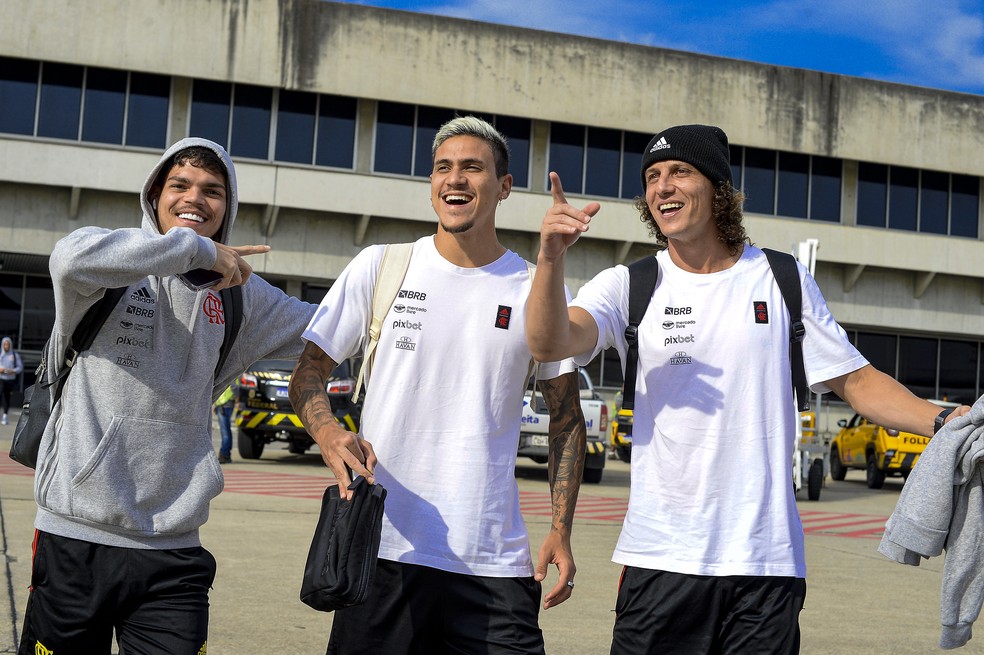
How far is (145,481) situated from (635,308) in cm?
155

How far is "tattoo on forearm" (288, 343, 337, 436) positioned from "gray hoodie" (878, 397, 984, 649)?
173 cm

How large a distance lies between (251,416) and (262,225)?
45.5 feet

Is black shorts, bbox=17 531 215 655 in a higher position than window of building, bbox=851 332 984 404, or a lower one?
lower

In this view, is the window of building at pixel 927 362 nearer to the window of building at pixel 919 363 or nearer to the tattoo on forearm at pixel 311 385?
the window of building at pixel 919 363

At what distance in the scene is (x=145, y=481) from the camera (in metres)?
3.24

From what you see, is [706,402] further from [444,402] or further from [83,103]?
[83,103]

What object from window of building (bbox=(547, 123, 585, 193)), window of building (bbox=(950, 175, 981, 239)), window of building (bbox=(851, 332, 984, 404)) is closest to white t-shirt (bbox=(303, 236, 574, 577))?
window of building (bbox=(547, 123, 585, 193))

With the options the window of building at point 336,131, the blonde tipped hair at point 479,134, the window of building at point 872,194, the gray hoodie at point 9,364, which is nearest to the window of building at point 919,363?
the window of building at point 872,194

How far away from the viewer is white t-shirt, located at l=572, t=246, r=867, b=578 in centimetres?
321

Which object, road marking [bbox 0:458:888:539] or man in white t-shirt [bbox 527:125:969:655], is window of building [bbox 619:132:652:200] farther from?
man in white t-shirt [bbox 527:125:969:655]

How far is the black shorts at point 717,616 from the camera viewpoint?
3164mm

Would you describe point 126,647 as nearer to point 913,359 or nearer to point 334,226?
point 334,226

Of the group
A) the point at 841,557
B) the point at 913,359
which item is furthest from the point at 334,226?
Answer: the point at 841,557

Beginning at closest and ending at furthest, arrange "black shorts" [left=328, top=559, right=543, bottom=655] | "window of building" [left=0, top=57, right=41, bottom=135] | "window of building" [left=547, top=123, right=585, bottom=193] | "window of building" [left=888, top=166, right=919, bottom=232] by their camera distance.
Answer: "black shorts" [left=328, top=559, right=543, bottom=655], "window of building" [left=0, top=57, right=41, bottom=135], "window of building" [left=547, top=123, right=585, bottom=193], "window of building" [left=888, top=166, right=919, bottom=232]
